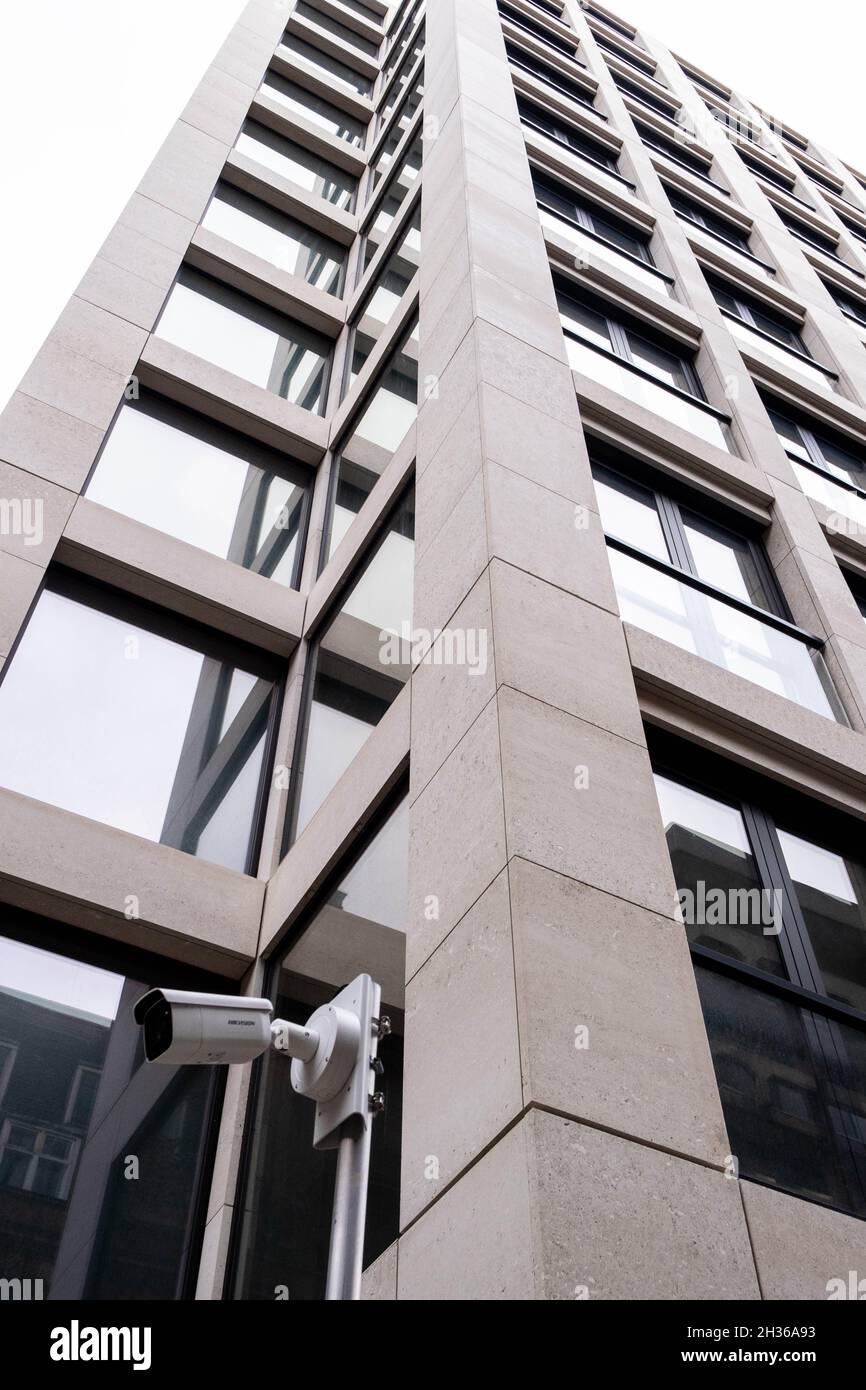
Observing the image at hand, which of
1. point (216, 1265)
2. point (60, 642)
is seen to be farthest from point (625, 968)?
point (60, 642)

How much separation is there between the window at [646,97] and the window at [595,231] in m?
15.0

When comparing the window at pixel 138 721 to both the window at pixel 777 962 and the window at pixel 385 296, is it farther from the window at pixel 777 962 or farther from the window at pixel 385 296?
the window at pixel 385 296

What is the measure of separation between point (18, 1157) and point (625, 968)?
4.53m

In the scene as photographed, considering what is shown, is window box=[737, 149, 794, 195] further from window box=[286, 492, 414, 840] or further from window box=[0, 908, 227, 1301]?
window box=[0, 908, 227, 1301]

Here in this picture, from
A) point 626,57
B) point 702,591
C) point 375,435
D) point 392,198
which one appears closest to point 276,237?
point 392,198

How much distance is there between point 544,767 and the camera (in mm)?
6707

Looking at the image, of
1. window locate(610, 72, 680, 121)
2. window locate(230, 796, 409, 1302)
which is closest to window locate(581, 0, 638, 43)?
window locate(610, 72, 680, 121)

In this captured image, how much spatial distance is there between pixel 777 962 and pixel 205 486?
900cm

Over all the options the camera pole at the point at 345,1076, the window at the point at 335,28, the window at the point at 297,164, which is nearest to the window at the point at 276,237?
the window at the point at 297,164

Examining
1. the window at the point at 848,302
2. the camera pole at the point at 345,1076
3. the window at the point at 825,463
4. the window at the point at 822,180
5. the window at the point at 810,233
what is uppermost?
the window at the point at 822,180

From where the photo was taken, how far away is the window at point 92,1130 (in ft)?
25.0

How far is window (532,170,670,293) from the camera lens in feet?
55.5

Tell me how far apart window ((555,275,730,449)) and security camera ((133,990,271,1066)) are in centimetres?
955

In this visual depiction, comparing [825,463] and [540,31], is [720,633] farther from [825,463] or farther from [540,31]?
[540,31]
